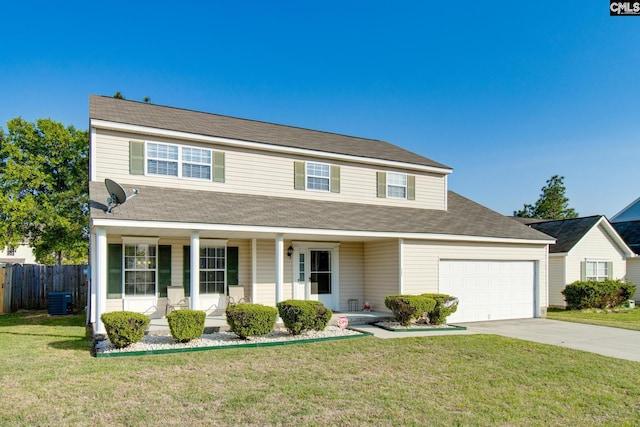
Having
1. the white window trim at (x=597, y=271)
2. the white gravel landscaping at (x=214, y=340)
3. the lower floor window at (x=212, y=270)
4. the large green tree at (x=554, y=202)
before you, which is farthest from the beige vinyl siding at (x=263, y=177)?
the large green tree at (x=554, y=202)

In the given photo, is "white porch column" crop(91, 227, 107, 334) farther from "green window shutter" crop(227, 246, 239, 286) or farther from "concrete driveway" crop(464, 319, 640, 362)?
"concrete driveway" crop(464, 319, 640, 362)

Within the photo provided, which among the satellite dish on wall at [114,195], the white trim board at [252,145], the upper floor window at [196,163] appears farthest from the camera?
the upper floor window at [196,163]

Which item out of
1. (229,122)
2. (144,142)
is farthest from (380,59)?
(144,142)

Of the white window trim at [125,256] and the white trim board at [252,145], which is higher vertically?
the white trim board at [252,145]

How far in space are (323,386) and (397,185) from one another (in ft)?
35.7

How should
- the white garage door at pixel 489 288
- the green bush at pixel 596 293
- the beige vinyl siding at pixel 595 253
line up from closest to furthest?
the white garage door at pixel 489 288, the green bush at pixel 596 293, the beige vinyl siding at pixel 595 253

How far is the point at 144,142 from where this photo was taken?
12492 millimetres

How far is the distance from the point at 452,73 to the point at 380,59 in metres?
3.02

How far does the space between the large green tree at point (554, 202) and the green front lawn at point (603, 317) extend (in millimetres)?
22897

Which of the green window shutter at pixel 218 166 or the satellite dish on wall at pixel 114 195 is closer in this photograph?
the satellite dish on wall at pixel 114 195

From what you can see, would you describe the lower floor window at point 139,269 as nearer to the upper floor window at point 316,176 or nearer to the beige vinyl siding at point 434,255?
the upper floor window at point 316,176

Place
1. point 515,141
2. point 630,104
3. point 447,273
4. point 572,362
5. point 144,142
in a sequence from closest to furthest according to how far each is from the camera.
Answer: point 572,362 → point 144,142 → point 447,273 → point 630,104 → point 515,141

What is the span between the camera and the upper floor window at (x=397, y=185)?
16312 mm

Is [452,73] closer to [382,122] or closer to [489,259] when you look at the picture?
[382,122]
